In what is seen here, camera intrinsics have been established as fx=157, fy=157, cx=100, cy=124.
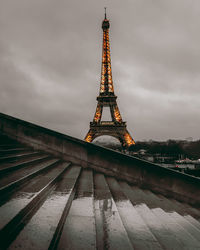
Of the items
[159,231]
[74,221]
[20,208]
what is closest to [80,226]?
[74,221]

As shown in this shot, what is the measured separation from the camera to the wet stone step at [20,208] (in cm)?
155

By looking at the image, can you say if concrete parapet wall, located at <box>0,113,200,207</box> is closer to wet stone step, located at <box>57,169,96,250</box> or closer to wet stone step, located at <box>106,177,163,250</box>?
wet stone step, located at <box>106,177,163,250</box>

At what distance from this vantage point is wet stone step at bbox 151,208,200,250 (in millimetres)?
2126

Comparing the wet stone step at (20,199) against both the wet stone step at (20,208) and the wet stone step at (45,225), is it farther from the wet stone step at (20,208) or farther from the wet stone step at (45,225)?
the wet stone step at (45,225)

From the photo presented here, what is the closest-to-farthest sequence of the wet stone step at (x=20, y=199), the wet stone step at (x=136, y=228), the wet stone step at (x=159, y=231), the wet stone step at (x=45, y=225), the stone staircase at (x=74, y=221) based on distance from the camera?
the wet stone step at (x=45, y=225), the stone staircase at (x=74, y=221), the wet stone step at (x=20, y=199), the wet stone step at (x=136, y=228), the wet stone step at (x=159, y=231)

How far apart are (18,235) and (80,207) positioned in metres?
1.07

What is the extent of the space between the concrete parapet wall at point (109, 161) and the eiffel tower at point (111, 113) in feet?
88.1

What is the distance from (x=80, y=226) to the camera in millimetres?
1984

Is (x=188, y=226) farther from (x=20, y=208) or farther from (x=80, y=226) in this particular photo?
(x=20, y=208)

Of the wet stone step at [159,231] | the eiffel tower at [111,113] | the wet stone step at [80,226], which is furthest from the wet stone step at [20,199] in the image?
the eiffel tower at [111,113]

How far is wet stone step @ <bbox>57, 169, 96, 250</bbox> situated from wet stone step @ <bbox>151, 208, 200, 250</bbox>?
125 cm

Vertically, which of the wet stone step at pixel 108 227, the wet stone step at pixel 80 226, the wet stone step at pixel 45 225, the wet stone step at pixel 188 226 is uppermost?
the wet stone step at pixel 45 225

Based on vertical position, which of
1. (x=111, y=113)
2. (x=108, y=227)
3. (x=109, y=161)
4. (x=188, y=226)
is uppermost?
(x=111, y=113)

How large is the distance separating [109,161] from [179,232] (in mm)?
3167
